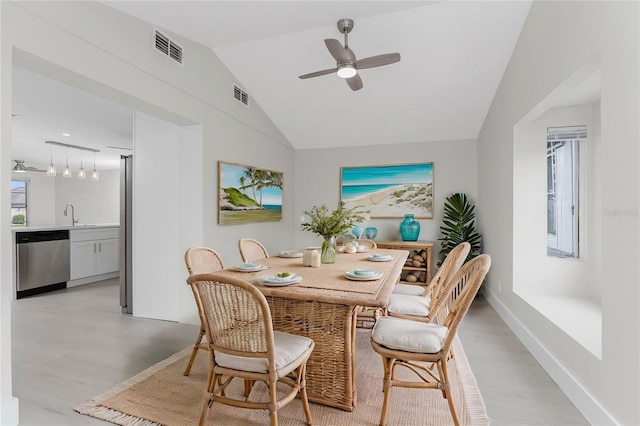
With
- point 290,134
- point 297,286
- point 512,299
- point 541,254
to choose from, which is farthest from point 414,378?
point 290,134

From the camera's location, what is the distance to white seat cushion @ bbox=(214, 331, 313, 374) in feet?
5.25

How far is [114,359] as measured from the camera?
2684 millimetres

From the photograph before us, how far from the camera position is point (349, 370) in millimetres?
1952

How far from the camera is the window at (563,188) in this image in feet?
11.5

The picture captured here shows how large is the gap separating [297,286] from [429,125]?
3888 millimetres

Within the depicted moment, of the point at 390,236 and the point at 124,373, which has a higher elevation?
the point at 390,236

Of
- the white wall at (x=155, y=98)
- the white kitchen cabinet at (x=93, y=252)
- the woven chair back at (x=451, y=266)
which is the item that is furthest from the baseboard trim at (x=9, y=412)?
the white kitchen cabinet at (x=93, y=252)

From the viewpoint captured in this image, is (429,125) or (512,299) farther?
(429,125)

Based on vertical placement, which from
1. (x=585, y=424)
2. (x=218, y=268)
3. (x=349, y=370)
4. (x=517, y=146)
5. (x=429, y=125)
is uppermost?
(x=429, y=125)

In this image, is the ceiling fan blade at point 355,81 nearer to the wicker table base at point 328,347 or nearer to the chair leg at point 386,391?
the wicker table base at point 328,347

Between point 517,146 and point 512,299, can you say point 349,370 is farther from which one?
point 517,146

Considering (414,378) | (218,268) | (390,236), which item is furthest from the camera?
(390,236)

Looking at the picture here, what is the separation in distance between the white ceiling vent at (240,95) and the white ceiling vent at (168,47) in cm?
97

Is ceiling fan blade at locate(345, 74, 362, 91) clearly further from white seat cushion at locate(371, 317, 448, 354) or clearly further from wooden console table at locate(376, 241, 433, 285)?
wooden console table at locate(376, 241, 433, 285)
